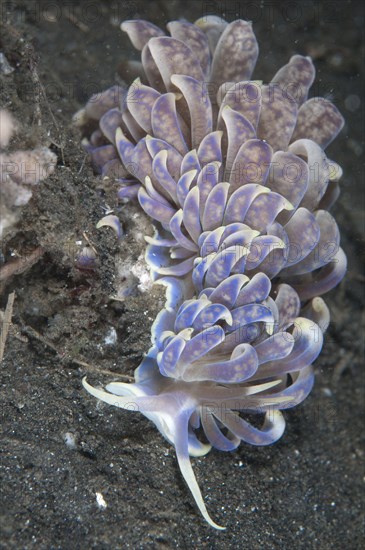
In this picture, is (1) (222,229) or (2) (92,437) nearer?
(1) (222,229)

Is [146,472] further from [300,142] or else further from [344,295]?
[344,295]

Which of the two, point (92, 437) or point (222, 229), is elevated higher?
point (222, 229)

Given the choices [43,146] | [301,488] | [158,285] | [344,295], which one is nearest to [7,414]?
[158,285]

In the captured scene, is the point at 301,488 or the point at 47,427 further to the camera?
the point at 301,488

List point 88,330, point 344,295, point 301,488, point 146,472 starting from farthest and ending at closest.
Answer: point 344,295
point 301,488
point 88,330
point 146,472
